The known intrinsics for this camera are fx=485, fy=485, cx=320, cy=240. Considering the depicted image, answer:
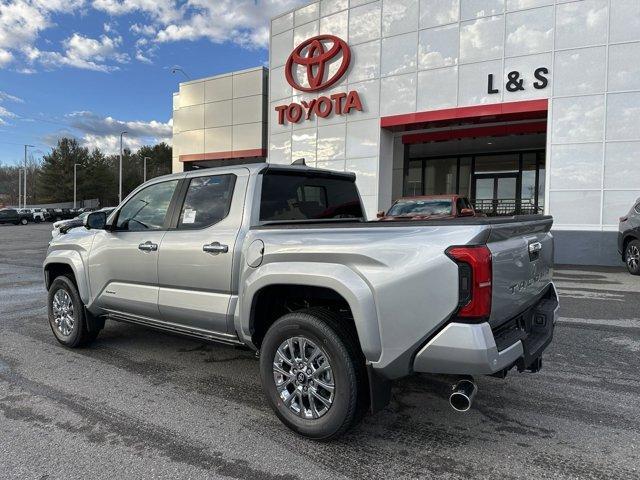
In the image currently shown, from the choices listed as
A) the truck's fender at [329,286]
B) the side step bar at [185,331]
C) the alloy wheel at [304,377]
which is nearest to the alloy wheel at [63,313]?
the side step bar at [185,331]

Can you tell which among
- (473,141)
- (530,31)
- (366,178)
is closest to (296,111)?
(366,178)

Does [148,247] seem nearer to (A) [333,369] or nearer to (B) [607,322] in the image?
(A) [333,369]

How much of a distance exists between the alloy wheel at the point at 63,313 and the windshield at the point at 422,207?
8.20 metres

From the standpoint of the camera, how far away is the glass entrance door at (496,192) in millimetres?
22422

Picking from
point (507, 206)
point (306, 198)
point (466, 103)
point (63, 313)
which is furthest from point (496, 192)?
point (63, 313)

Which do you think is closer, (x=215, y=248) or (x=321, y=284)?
(x=321, y=284)

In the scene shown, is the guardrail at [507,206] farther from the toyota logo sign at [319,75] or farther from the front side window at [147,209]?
the front side window at [147,209]

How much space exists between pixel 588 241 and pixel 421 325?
13064 mm

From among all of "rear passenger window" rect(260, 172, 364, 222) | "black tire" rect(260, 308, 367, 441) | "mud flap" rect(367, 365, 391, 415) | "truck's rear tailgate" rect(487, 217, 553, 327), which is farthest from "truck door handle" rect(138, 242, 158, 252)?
"truck's rear tailgate" rect(487, 217, 553, 327)

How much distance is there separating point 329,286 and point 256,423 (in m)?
1.22

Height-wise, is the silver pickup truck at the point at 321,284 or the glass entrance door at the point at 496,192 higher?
the glass entrance door at the point at 496,192

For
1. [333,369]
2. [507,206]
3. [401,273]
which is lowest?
[333,369]

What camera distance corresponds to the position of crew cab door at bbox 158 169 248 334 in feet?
12.3

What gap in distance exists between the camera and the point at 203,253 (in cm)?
388
